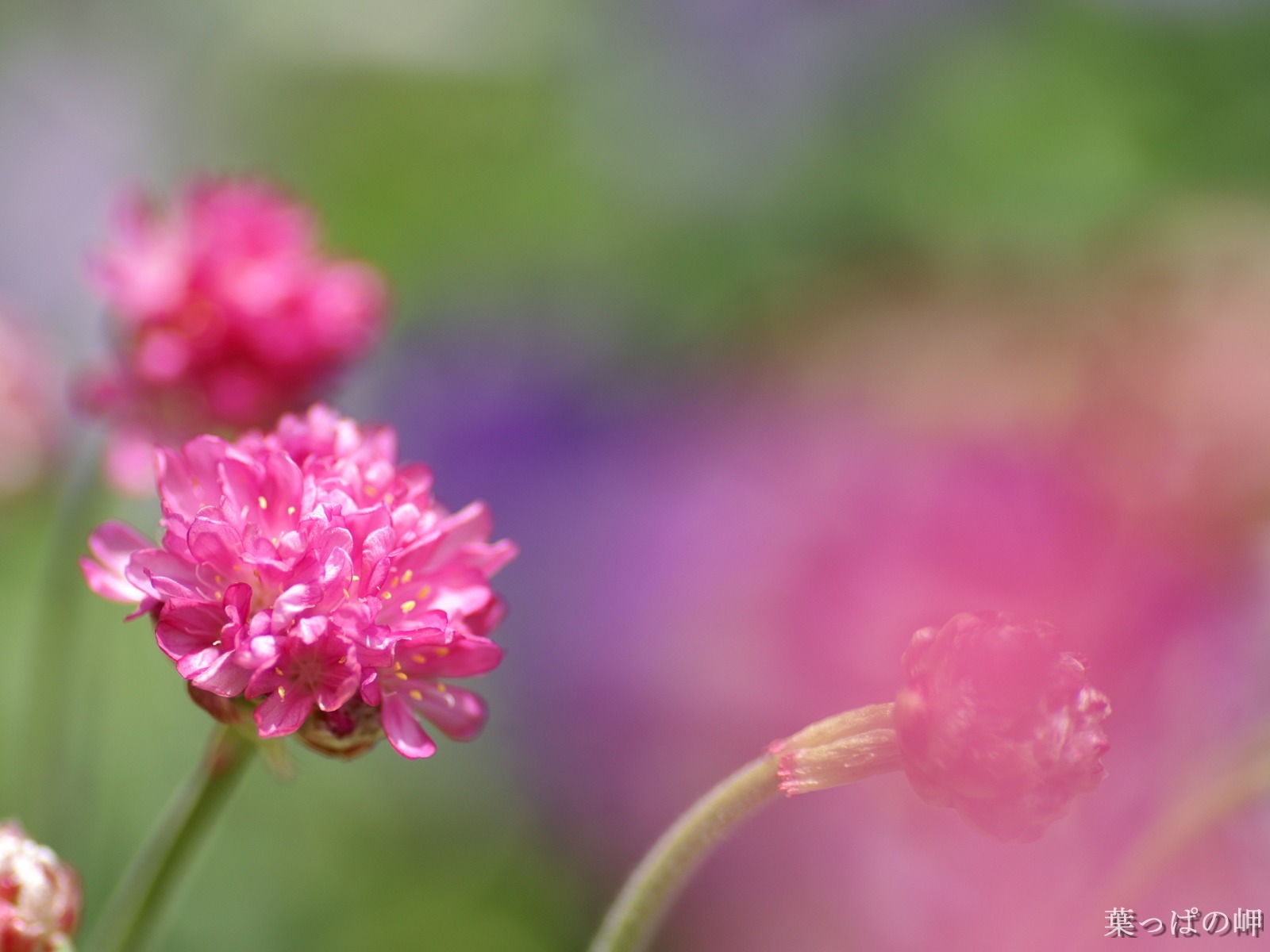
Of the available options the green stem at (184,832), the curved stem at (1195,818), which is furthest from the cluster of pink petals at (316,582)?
the curved stem at (1195,818)

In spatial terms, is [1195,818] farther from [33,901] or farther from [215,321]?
[215,321]

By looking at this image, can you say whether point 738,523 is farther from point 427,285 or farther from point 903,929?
point 427,285

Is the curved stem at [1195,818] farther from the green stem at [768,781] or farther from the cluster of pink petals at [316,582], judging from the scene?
the cluster of pink petals at [316,582]

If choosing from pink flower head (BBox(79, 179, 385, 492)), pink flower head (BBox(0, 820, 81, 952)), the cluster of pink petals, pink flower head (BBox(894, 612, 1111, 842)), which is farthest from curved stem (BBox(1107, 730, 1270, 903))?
pink flower head (BBox(79, 179, 385, 492))

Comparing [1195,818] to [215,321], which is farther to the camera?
[215,321]

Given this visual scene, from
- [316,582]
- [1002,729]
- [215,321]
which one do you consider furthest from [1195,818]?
[215,321]

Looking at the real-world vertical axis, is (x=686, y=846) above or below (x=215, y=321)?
below
